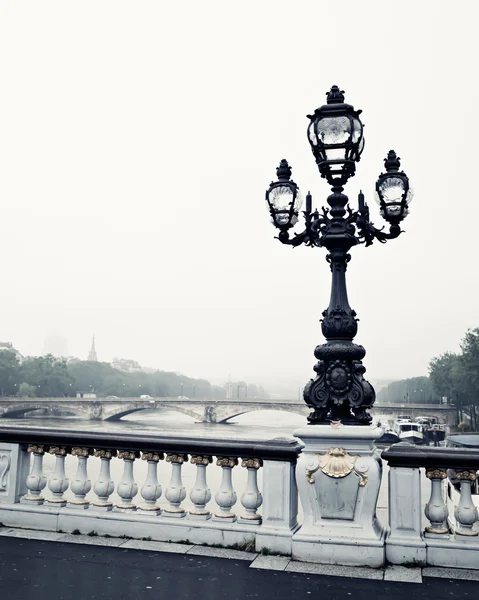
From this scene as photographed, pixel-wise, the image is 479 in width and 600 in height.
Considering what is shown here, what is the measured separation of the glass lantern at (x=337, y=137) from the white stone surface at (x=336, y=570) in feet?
12.4

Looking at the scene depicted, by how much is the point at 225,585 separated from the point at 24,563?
1812mm

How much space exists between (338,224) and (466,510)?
296 centimetres

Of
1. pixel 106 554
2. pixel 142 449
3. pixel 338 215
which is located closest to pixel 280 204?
pixel 338 215

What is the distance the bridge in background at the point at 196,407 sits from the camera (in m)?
83.6

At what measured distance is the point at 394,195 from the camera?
6.32 m

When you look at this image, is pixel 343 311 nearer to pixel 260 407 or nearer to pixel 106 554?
pixel 106 554

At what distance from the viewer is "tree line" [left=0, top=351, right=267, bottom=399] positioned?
107938mm

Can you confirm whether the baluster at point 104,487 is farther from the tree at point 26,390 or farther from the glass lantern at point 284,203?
the tree at point 26,390

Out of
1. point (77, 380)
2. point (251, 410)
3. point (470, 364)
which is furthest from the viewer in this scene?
point (77, 380)

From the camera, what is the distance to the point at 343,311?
614 cm

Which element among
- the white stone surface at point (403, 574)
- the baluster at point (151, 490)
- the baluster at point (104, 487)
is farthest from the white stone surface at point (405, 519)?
the baluster at point (104, 487)

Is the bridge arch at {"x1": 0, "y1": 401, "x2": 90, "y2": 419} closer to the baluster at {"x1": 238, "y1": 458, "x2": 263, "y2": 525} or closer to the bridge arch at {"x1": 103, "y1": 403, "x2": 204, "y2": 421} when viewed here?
the bridge arch at {"x1": 103, "y1": 403, "x2": 204, "y2": 421}

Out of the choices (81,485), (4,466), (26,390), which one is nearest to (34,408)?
(26,390)

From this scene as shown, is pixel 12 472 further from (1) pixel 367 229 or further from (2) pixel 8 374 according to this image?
(2) pixel 8 374
